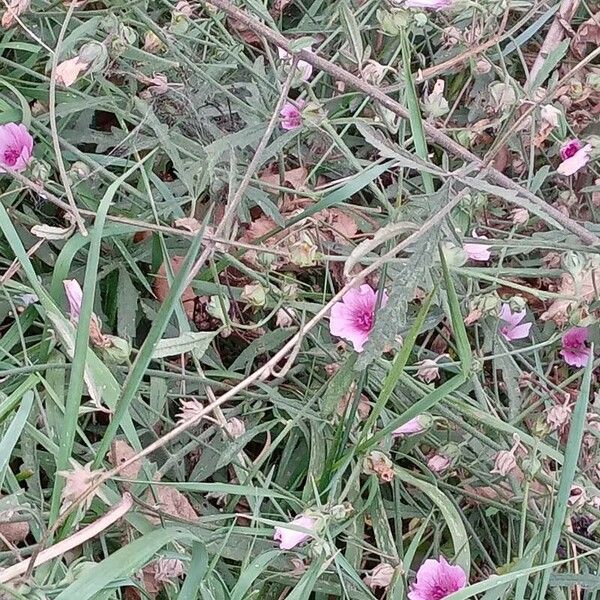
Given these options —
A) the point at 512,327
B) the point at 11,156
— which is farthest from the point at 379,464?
the point at 11,156

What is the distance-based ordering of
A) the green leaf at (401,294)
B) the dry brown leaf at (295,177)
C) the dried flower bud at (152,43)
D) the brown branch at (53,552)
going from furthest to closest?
the dry brown leaf at (295,177) < the dried flower bud at (152,43) < the green leaf at (401,294) < the brown branch at (53,552)

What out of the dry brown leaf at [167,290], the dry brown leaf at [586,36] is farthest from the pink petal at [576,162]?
the dry brown leaf at [167,290]

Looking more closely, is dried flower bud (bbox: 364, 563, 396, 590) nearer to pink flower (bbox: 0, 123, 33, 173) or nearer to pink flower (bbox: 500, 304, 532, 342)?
pink flower (bbox: 500, 304, 532, 342)

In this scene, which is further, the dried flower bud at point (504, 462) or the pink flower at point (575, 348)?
the pink flower at point (575, 348)

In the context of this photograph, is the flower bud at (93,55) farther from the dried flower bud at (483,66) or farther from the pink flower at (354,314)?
the dried flower bud at (483,66)

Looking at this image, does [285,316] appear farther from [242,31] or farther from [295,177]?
[242,31]

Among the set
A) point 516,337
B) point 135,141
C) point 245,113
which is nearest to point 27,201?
point 135,141

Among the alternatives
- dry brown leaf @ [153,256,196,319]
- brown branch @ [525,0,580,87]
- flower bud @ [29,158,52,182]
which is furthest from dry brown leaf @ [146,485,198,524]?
brown branch @ [525,0,580,87]
